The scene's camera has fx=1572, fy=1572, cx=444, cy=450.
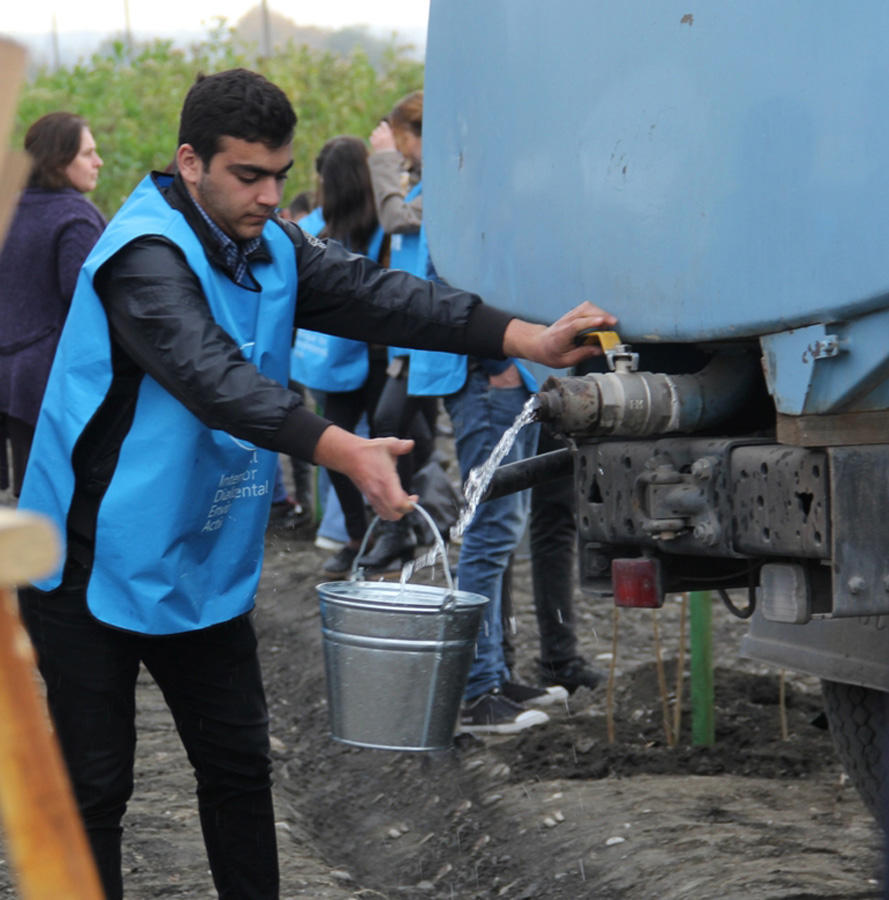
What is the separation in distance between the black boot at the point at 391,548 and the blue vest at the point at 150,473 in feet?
12.5

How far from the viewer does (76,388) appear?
9.48 ft

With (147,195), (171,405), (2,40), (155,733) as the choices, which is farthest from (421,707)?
(155,733)

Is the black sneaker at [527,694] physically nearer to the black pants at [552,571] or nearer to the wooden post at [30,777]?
the black pants at [552,571]

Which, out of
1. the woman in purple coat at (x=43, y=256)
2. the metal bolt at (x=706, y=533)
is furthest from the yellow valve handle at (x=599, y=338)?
the woman in purple coat at (x=43, y=256)

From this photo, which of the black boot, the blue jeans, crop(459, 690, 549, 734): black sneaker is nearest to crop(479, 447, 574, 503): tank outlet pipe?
the blue jeans

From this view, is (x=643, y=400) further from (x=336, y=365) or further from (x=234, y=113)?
(x=336, y=365)

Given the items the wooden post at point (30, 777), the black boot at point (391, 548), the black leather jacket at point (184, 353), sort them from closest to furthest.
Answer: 1. the wooden post at point (30, 777)
2. the black leather jacket at point (184, 353)
3. the black boot at point (391, 548)

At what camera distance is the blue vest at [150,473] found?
288cm

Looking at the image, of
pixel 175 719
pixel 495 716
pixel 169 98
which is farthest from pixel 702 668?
pixel 169 98

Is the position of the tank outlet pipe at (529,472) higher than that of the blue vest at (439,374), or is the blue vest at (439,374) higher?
the blue vest at (439,374)

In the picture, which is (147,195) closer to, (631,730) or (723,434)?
(723,434)

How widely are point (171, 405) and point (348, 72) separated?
1588 centimetres

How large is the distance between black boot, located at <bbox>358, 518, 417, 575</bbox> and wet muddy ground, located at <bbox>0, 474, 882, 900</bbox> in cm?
96

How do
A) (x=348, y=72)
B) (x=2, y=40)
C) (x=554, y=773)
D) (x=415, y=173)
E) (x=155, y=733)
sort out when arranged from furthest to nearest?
(x=348, y=72), (x=415, y=173), (x=155, y=733), (x=554, y=773), (x=2, y=40)
